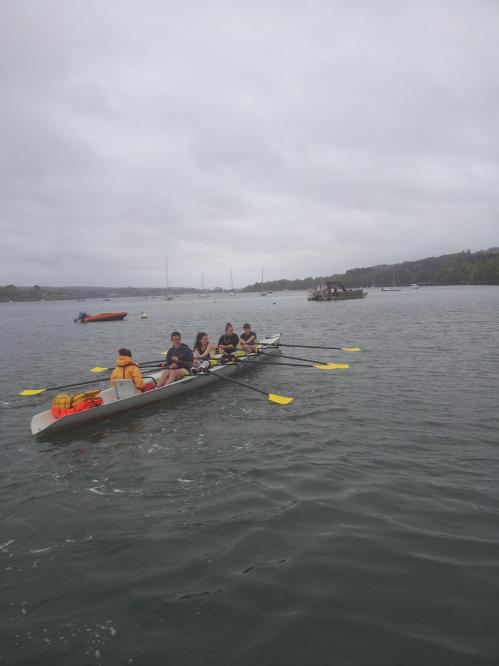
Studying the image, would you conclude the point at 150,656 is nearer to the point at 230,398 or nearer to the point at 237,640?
the point at 237,640

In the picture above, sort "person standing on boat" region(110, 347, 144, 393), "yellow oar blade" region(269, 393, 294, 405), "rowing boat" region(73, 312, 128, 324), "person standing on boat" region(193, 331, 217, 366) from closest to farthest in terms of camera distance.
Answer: "person standing on boat" region(110, 347, 144, 393) < "yellow oar blade" region(269, 393, 294, 405) < "person standing on boat" region(193, 331, 217, 366) < "rowing boat" region(73, 312, 128, 324)

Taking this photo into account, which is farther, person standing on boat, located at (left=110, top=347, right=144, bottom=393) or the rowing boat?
the rowing boat

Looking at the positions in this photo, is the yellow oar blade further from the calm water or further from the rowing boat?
the rowing boat

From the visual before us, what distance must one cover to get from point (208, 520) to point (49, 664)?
268cm

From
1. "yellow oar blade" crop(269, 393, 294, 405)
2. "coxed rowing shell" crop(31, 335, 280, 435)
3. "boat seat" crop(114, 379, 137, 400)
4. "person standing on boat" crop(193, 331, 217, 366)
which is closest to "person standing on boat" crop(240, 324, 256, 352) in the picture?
"coxed rowing shell" crop(31, 335, 280, 435)

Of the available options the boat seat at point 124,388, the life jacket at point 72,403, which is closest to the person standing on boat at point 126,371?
the boat seat at point 124,388

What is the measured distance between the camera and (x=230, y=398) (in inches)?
539

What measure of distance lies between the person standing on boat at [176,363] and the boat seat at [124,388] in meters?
1.83

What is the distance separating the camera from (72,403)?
10797mm

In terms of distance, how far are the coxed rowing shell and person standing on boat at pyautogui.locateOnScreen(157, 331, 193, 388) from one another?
0.35 metres

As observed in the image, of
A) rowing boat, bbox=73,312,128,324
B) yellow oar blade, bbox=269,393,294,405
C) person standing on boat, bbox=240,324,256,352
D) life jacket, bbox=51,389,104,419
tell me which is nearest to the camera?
life jacket, bbox=51,389,104,419

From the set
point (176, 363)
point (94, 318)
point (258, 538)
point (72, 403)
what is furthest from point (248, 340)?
point (94, 318)

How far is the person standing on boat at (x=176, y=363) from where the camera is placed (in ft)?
45.5

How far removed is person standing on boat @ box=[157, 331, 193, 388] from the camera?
45.5 ft
